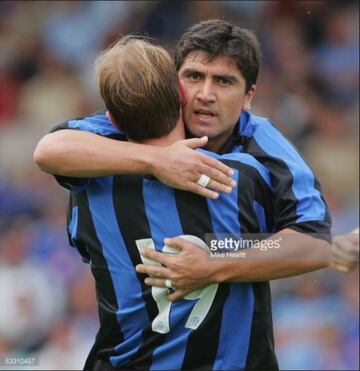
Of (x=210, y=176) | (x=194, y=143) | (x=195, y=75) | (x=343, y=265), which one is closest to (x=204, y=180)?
(x=210, y=176)

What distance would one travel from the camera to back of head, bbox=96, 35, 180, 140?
2.70m

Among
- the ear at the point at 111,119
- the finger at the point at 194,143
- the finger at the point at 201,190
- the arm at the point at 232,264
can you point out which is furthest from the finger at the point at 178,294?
the ear at the point at 111,119

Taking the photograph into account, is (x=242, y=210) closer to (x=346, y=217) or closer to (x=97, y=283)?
(x=97, y=283)

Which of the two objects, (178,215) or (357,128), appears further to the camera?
(357,128)

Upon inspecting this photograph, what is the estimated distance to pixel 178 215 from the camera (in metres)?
2.76

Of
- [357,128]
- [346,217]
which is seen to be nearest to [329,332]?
[346,217]

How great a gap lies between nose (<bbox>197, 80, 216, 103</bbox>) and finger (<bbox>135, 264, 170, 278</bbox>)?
0.62 m

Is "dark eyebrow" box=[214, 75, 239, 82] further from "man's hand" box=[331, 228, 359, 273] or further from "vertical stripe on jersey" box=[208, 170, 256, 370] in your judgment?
"man's hand" box=[331, 228, 359, 273]

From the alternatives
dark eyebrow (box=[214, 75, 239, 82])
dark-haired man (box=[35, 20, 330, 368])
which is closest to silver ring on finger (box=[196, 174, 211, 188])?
dark-haired man (box=[35, 20, 330, 368])

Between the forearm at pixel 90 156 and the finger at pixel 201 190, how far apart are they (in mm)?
131

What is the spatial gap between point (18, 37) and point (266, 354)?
16.2 ft

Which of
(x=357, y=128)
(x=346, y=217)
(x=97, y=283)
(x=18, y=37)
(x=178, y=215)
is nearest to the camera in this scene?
(x=178, y=215)

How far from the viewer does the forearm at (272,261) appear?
276cm

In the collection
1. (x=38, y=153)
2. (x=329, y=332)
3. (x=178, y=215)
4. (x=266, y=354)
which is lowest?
(x=329, y=332)
